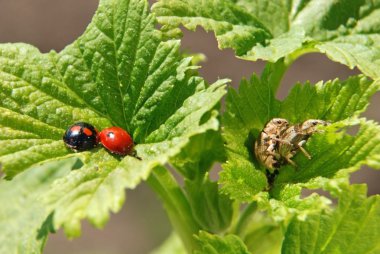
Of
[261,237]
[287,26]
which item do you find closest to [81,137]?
[261,237]

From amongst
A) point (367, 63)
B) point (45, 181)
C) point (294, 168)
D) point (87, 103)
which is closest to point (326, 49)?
point (367, 63)

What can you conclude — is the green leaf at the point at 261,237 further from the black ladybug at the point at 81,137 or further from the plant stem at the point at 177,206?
the black ladybug at the point at 81,137

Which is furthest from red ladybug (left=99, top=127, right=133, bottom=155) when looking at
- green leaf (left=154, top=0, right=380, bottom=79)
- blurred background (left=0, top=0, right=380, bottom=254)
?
blurred background (left=0, top=0, right=380, bottom=254)

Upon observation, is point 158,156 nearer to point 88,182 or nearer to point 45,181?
point 88,182

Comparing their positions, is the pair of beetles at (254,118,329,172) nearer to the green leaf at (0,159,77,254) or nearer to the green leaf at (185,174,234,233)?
the green leaf at (185,174,234,233)

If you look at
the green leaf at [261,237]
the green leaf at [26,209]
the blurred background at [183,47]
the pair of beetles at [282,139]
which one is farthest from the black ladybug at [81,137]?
the blurred background at [183,47]

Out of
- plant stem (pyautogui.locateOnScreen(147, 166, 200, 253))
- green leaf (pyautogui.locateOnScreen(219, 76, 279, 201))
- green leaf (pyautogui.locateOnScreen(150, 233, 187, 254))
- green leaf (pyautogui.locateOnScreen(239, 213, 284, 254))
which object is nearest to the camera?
green leaf (pyautogui.locateOnScreen(219, 76, 279, 201))
